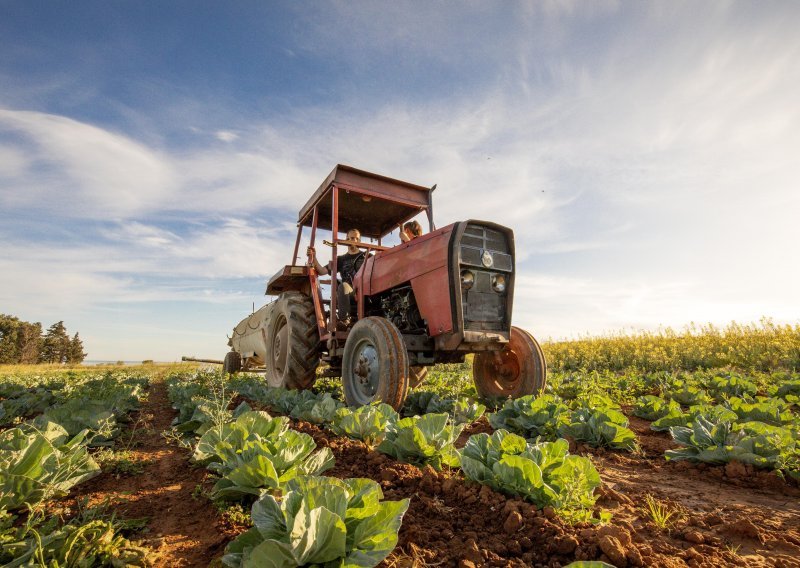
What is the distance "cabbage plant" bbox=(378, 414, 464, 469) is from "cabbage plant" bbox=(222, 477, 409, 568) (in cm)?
104

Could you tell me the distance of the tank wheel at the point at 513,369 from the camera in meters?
4.50

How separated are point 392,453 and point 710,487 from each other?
1.85 m

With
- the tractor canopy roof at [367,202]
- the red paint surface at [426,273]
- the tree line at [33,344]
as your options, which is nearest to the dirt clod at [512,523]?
the red paint surface at [426,273]

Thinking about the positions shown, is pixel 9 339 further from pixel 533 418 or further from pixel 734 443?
pixel 734 443

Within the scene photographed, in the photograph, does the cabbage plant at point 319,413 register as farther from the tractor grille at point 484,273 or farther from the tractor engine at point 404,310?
the tractor grille at point 484,273

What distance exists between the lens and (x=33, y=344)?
1451 inches

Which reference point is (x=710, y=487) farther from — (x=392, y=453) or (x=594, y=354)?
(x=594, y=354)

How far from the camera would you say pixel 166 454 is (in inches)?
117

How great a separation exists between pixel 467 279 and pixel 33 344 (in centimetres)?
4761

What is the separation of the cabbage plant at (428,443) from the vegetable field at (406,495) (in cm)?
1

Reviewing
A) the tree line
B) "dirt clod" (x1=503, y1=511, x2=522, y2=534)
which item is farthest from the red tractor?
the tree line

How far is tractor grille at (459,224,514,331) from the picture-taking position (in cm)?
414

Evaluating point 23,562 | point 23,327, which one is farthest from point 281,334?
point 23,327

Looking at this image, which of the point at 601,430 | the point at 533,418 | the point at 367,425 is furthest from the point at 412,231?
the point at 601,430
